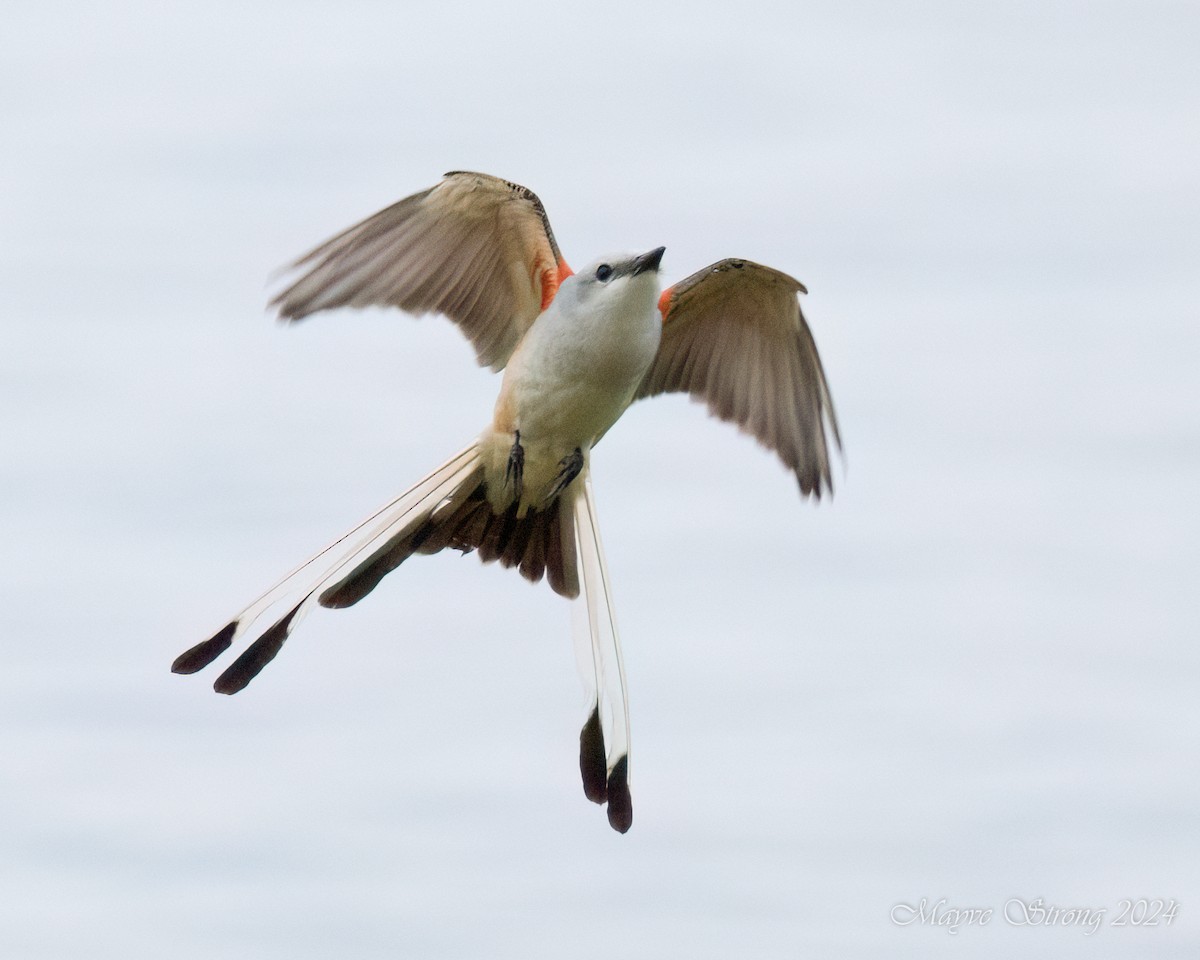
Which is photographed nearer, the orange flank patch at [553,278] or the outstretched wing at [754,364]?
the orange flank patch at [553,278]

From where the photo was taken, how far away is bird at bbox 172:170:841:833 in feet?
25.7

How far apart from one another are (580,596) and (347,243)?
193cm

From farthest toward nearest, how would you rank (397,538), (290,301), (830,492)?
(830,492)
(397,538)
(290,301)

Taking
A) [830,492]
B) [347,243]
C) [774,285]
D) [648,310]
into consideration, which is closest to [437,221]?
[347,243]

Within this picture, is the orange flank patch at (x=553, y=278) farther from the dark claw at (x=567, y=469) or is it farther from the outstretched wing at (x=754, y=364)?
the dark claw at (x=567, y=469)

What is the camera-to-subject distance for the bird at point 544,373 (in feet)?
25.7

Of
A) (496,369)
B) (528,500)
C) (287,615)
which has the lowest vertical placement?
(287,615)

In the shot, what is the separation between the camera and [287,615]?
7.86m

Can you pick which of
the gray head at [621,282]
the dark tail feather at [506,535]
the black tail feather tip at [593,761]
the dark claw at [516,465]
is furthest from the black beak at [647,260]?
the black tail feather tip at [593,761]

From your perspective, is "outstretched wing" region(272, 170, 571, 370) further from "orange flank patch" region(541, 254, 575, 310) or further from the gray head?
the gray head

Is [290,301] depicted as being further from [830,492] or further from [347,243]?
[830,492]

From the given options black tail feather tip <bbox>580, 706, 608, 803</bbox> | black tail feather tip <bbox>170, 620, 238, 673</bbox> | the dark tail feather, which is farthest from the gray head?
black tail feather tip <bbox>170, 620, 238, 673</bbox>

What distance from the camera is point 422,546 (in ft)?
27.3

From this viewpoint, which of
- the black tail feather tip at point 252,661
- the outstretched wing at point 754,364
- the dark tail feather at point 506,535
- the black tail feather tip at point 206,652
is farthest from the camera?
the outstretched wing at point 754,364
